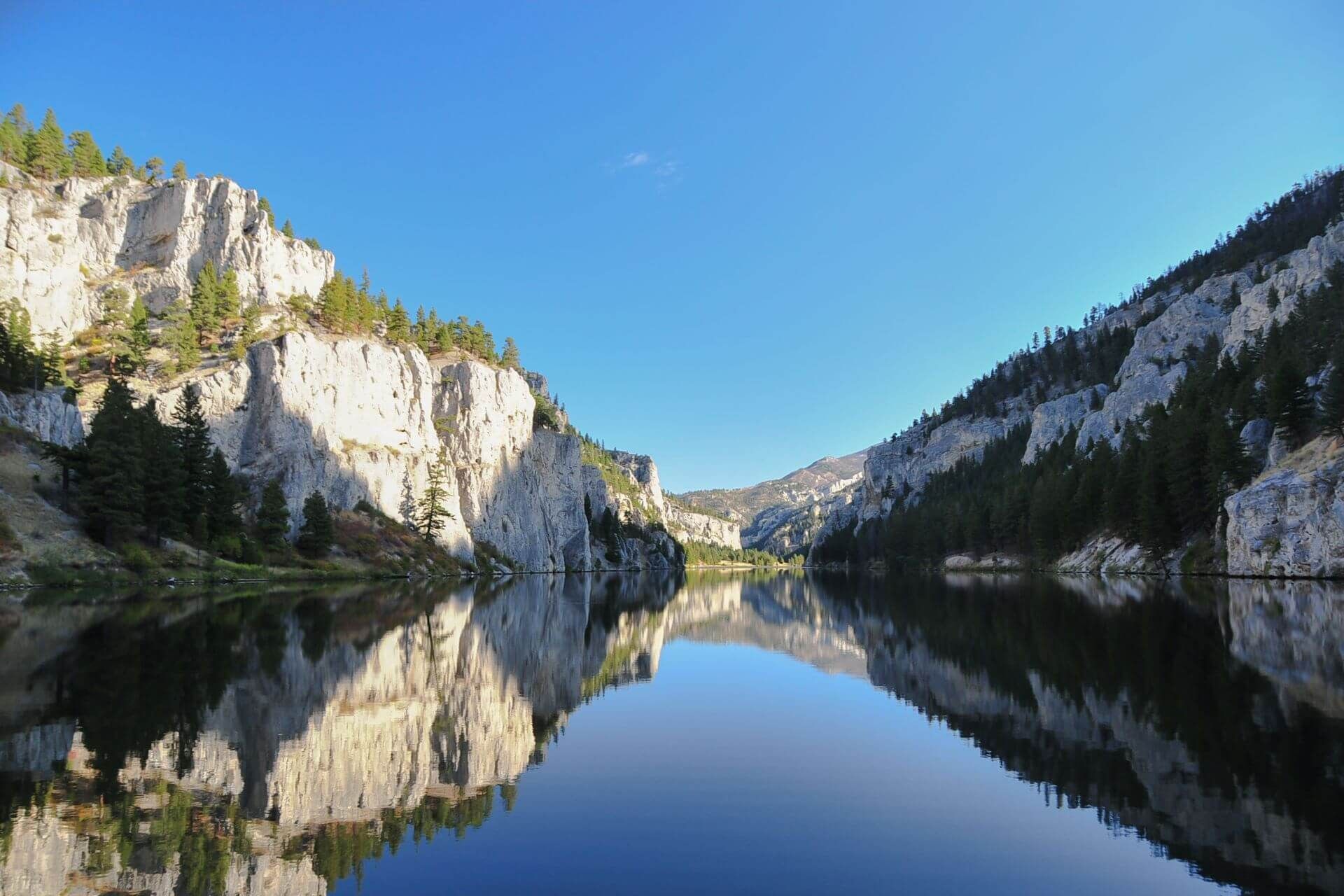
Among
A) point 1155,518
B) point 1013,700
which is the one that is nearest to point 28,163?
point 1013,700

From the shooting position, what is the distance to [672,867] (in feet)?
24.5

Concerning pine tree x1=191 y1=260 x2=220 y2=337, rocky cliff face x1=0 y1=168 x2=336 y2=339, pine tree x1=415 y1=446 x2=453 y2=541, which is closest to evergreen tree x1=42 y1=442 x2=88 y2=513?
pine tree x1=191 y1=260 x2=220 y2=337

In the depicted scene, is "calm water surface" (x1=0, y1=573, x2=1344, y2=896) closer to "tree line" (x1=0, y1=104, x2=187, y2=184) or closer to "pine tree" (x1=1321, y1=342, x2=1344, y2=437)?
"pine tree" (x1=1321, y1=342, x2=1344, y2=437)

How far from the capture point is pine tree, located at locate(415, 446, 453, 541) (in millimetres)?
89125

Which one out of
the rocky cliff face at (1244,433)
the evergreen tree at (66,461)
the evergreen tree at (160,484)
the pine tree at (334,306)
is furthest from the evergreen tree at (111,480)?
the rocky cliff face at (1244,433)

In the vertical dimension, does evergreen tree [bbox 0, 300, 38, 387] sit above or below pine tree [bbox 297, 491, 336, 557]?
above

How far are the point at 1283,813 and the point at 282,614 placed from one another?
108 ft

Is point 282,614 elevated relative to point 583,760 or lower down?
elevated

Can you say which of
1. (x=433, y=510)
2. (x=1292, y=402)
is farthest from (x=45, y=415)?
(x=1292, y=402)

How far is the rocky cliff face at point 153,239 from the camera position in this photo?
87.1 m

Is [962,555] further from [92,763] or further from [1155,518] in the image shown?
[92,763]

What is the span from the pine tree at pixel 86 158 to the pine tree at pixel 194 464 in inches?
2621

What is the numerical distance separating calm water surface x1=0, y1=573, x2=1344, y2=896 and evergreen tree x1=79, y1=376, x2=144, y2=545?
28.7 m

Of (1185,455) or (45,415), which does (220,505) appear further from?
(1185,455)
